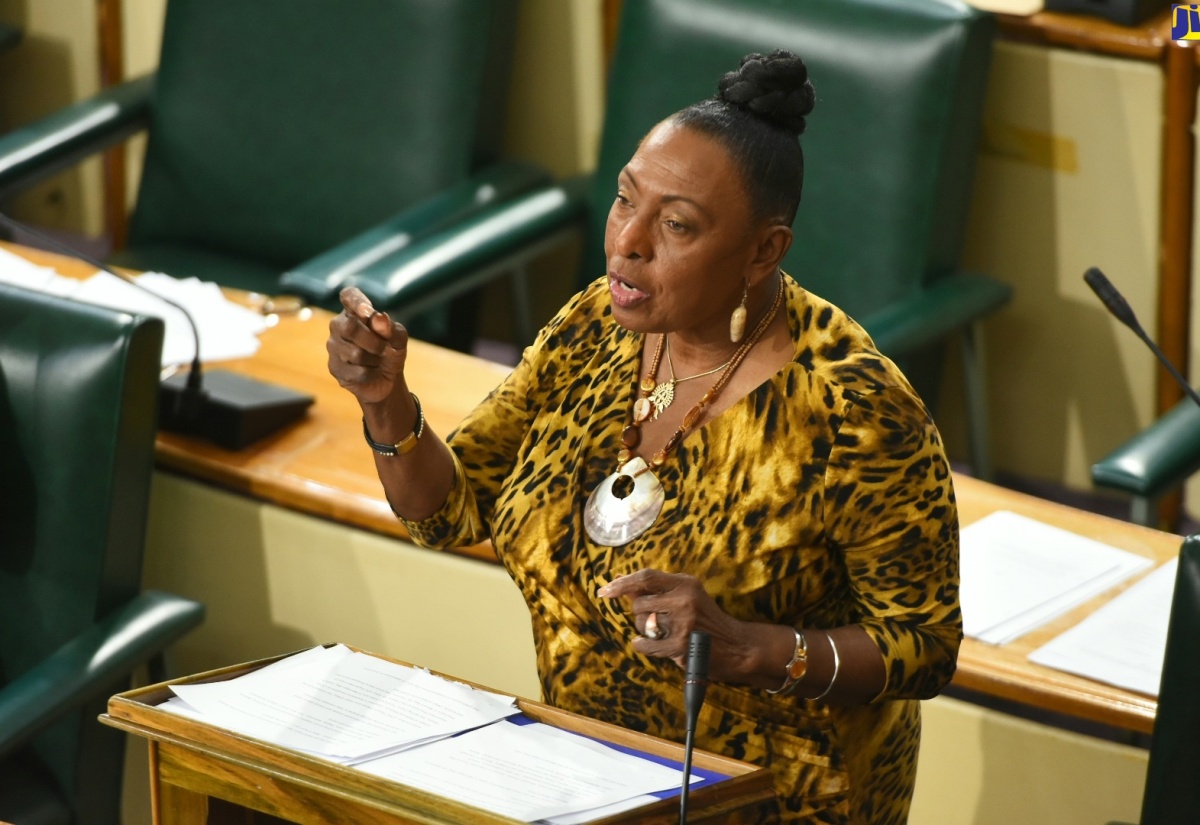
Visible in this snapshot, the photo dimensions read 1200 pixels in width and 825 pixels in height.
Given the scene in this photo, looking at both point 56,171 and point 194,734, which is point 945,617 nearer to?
point 194,734

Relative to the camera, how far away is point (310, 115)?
3219 millimetres

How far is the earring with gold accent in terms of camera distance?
1.44 metres

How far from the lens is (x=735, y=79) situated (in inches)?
55.0

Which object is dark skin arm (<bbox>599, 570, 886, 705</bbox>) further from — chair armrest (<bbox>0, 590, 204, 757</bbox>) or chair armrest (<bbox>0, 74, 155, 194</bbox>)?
chair armrest (<bbox>0, 74, 155, 194</bbox>)

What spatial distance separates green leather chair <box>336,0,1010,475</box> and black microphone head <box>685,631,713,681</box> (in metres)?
1.43

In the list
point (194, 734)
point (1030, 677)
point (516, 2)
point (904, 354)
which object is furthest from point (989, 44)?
point (194, 734)

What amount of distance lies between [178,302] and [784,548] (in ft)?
5.02

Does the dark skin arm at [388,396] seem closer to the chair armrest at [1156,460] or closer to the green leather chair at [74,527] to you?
the green leather chair at [74,527]

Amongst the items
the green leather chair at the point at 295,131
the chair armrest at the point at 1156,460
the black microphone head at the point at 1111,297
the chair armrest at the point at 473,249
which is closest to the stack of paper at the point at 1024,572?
the chair armrest at the point at 1156,460

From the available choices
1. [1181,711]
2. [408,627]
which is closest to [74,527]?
[408,627]

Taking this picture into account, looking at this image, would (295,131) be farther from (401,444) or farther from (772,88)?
(772,88)

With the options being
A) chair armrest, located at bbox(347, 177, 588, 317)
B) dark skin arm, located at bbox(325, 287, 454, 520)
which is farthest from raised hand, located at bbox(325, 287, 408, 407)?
chair armrest, located at bbox(347, 177, 588, 317)

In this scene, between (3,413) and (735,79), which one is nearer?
Result: (735,79)

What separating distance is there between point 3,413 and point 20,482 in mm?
82
